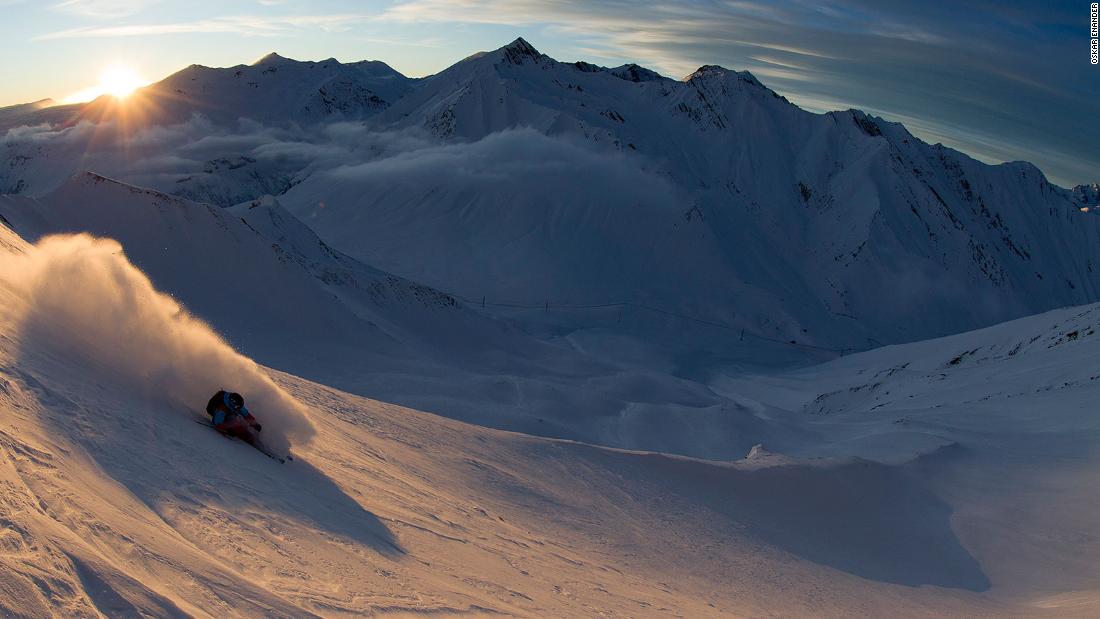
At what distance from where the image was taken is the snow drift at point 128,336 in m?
11.2

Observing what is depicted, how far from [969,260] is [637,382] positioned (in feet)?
488

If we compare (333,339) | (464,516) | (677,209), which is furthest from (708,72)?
(464,516)

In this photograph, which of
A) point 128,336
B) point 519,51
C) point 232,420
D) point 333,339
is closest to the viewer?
point 232,420

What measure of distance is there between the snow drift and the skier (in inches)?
11.9

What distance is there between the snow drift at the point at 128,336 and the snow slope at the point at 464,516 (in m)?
0.08

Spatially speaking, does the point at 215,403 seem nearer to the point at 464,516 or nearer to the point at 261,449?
the point at 261,449

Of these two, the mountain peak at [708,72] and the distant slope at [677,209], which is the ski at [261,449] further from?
the mountain peak at [708,72]

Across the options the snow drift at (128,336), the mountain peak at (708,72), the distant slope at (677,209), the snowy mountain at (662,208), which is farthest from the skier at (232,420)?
the mountain peak at (708,72)

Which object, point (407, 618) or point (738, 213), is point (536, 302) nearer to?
point (738, 213)

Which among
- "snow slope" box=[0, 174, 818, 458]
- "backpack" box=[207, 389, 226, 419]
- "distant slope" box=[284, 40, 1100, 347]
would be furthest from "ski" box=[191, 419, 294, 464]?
"distant slope" box=[284, 40, 1100, 347]

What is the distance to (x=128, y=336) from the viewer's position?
12453mm

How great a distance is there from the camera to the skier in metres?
11.2

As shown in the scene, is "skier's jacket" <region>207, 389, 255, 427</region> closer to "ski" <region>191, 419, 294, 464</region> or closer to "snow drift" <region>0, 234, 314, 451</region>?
"ski" <region>191, 419, 294, 464</region>

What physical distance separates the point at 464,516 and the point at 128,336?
18.4 ft
